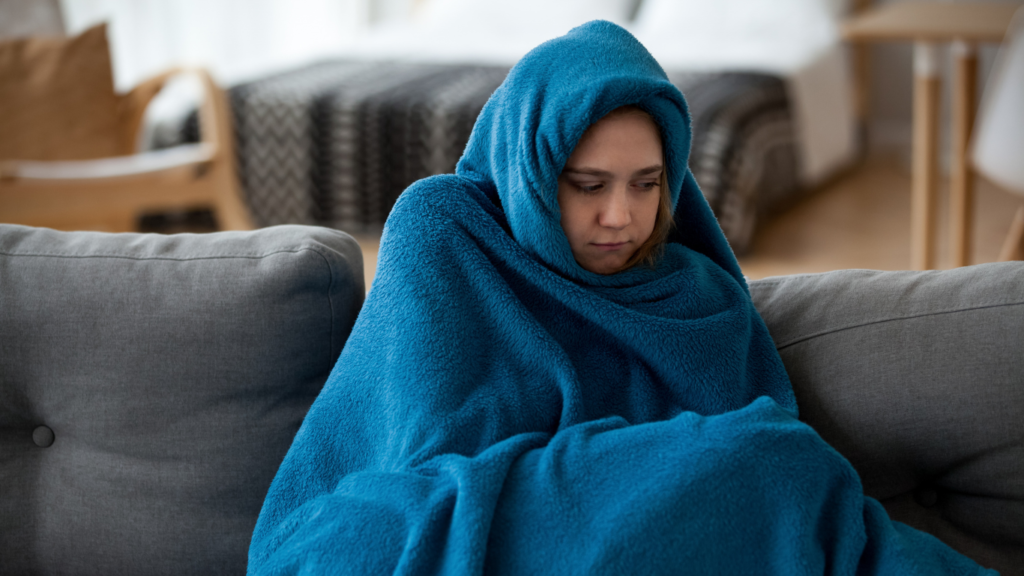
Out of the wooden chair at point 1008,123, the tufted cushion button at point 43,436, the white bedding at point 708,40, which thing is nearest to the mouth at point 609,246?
the tufted cushion button at point 43,436

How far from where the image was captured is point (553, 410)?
3.10ft

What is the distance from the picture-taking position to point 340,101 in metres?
3.17

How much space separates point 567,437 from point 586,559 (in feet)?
0.43

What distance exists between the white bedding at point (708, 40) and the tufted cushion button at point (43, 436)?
8.58 ft

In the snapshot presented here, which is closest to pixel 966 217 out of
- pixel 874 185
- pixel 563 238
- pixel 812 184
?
pixel 812 184

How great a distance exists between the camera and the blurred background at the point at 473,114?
2.66 meters

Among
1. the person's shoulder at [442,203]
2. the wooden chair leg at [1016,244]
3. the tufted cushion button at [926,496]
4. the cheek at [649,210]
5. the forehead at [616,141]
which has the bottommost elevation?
the wooden chair leg at [1016,244]

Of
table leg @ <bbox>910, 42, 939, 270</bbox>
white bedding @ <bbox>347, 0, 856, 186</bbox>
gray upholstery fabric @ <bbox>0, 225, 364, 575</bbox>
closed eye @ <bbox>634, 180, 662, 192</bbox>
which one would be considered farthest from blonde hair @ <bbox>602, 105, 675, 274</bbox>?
white bedding @ <bbox>347, 0, 856, 186</bbox>

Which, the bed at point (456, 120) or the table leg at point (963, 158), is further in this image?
the bed at point (456, 120)

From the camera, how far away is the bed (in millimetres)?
2936

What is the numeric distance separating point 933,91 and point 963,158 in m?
0.20

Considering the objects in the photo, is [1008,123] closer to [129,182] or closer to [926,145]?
[926,145]

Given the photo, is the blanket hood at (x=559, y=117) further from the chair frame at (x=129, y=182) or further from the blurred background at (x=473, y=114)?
the chair frame at (x=129, y=182)

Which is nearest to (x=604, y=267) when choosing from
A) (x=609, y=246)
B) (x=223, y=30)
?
(x=609, y=246)
